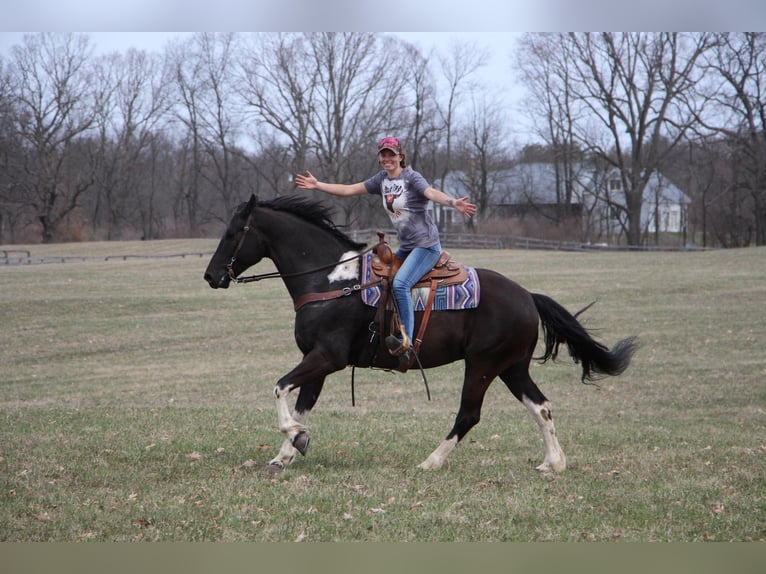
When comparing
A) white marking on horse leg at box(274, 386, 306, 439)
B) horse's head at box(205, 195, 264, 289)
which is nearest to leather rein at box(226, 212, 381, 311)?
horse's head at box(205, 195, 264, 289)

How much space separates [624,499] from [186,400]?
29.8ft

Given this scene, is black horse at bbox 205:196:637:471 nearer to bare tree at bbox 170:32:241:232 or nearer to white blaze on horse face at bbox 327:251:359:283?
white blaze on horse face at bbox 327:251:359:283

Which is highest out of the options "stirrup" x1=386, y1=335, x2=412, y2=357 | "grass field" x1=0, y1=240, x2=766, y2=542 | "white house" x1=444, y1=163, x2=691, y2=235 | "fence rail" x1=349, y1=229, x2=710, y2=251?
"white house" x1=444, y1=163, x2=691, y2=235

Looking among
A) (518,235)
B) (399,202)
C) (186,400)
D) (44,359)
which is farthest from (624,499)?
(518,235)

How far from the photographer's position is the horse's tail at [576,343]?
816 centimetres

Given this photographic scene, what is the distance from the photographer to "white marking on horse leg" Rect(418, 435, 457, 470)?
7.29m

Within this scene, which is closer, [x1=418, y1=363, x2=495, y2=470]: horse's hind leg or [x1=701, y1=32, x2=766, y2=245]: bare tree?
[x1=418, y1=363, x2=495, y2=470]: horse's hind leg

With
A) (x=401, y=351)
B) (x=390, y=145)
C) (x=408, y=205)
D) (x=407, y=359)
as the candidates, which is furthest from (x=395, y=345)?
(x=390, y=145)

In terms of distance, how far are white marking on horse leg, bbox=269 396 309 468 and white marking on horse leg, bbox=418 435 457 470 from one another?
45.4 inches

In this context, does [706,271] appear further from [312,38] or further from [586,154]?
[586,154]

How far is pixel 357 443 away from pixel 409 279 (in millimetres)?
2240

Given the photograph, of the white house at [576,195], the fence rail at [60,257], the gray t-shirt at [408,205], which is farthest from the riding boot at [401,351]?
the white house at [576,195]

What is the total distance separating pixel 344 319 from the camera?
293 inches

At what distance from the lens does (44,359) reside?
1925 cm
